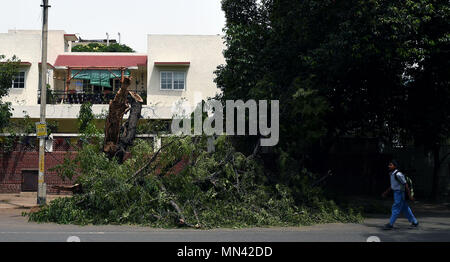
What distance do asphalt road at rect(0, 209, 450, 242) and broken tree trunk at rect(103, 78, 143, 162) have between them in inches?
120

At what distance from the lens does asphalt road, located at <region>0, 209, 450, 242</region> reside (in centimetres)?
961

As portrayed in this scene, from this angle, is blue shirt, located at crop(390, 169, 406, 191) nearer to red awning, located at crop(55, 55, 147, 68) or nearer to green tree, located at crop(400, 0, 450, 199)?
green tree, located at crop(400, 0, 450, 199)

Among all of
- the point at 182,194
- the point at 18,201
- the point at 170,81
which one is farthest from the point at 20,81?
the point at 182,194

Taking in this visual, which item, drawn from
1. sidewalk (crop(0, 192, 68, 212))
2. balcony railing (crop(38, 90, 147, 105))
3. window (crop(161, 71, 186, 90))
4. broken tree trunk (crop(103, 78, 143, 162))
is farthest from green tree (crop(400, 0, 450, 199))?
balcony railing (crop(38, 90, 147, 105))

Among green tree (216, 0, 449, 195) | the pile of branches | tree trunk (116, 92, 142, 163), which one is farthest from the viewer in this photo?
tree trunk (116, 92, 142, 163)

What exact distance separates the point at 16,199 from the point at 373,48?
13.9 metres

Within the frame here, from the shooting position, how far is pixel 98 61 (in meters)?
28.9

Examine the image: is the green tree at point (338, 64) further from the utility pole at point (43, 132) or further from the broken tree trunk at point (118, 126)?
the utility pole at point (43, 132)

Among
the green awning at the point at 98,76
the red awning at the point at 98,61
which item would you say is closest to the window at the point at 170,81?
the red awning at the point at 98,61

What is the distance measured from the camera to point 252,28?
18156 millimetres

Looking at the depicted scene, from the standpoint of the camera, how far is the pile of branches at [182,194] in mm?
11898

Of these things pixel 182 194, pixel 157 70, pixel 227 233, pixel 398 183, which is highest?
pixel 157 70

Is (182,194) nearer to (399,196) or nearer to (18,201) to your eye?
(399,196)

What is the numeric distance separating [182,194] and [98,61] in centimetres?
1878
